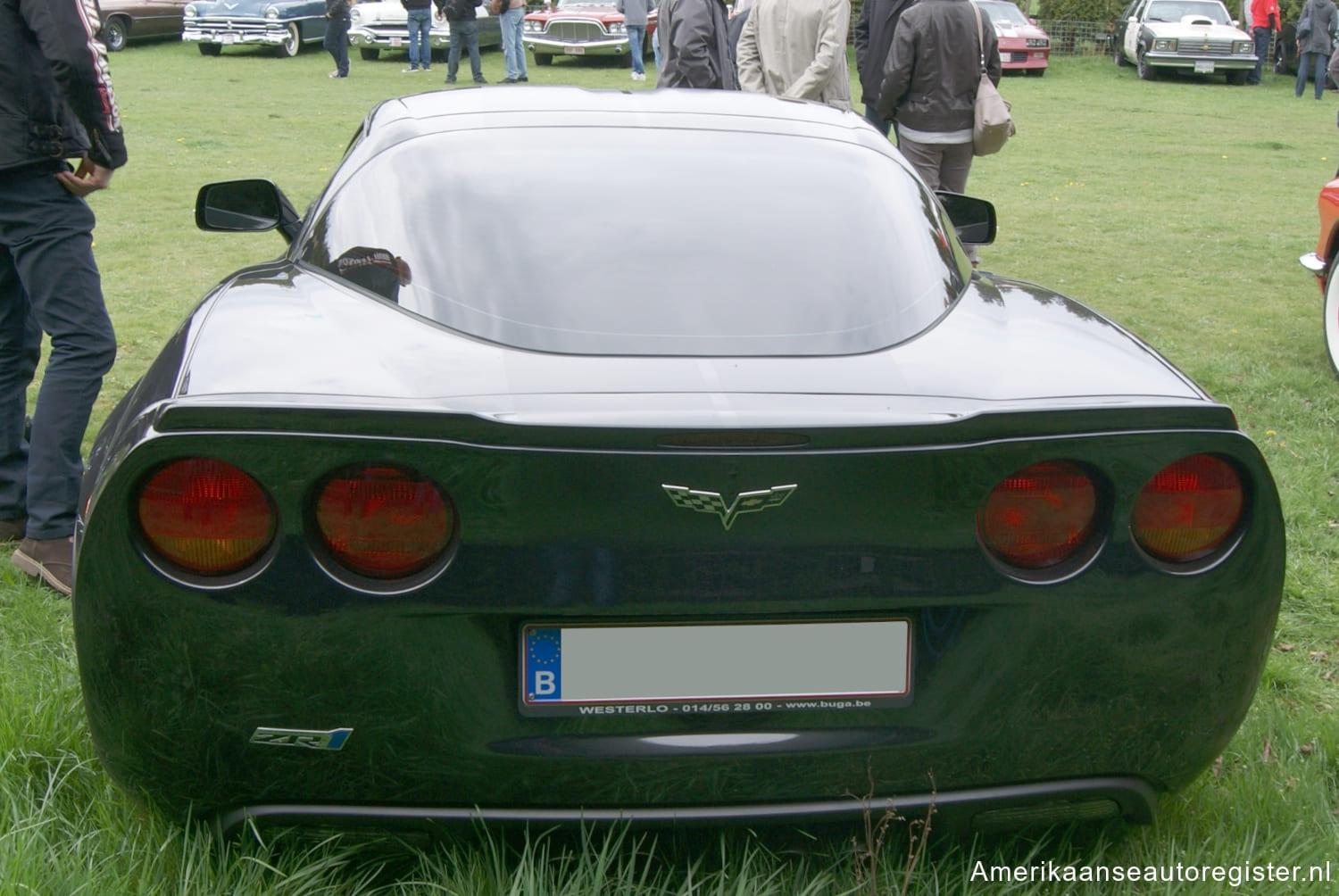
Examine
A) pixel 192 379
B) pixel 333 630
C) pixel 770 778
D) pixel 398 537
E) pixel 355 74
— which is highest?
pixel 192 379

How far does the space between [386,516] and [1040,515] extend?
3.16 feet

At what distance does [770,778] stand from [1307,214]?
1178cm

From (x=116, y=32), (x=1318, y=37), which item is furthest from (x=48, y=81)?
(x=116, y=32)

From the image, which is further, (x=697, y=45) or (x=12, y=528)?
(x=697, y=45)

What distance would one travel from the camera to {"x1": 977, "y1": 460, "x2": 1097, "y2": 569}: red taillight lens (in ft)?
6.64

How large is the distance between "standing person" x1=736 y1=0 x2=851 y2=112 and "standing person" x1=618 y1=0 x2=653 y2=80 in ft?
46.3

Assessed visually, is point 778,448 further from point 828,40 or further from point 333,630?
point 828,40

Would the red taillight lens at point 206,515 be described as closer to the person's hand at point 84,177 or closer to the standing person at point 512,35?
the person's hand at point 84,177

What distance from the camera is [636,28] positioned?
22.2 meters

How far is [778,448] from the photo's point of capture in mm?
1911

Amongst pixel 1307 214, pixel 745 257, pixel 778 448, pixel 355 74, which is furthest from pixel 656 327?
pixel 355 74

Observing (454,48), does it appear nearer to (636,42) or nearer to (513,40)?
(513,40)

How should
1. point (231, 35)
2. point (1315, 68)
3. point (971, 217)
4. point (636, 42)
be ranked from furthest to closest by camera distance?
point (1315, 68) < point (231, 35) < point (636, 42) < point (971, 217)

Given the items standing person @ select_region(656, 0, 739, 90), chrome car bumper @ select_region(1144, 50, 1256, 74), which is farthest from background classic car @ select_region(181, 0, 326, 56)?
standing person @ select_region(656, 0, 739, 90)
